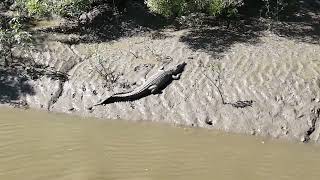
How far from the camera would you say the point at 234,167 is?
845 centimetres

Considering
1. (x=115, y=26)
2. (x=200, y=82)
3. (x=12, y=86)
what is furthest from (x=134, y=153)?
(x=115, y=26)

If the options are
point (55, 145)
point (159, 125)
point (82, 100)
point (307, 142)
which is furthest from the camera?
point (82, 100)

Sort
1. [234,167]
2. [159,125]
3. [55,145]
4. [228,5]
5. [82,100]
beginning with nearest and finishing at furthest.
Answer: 1. [234,167]
2. [55,145]
3. [159,125]
4. [82,100]
5. [228,5]

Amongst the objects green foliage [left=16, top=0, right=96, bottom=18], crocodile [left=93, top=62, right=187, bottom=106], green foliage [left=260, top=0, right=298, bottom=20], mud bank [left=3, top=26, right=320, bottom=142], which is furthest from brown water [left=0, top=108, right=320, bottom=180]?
green foliage [left=260, top=0, right=298, bottom=20]

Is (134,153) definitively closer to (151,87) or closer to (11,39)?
(151,87)

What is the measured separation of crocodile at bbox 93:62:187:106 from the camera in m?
11.5

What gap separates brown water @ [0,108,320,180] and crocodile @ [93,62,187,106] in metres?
0.74

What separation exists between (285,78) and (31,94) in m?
5.39

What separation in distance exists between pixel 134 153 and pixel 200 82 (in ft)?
10.7

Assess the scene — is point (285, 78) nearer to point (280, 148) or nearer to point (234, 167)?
point (280, 148)

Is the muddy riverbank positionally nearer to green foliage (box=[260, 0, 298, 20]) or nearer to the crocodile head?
the crocodile head

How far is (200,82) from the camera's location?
11.7m

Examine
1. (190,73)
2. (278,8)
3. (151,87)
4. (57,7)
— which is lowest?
(151,87)

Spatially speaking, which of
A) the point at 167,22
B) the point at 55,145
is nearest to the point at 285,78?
the point at 167,22
